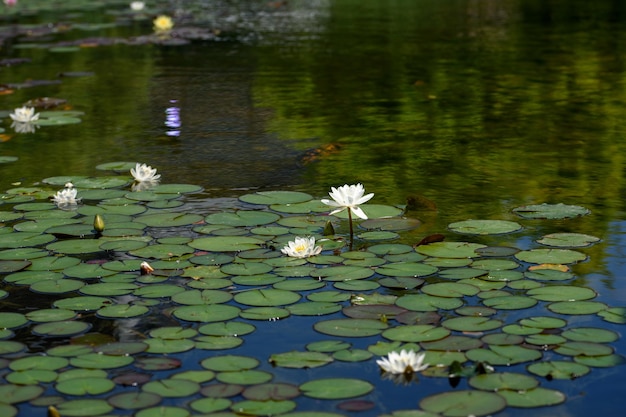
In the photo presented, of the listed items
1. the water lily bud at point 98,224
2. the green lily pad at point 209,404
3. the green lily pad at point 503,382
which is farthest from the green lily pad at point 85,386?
the water lily bud at point 98,224

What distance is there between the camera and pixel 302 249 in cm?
381

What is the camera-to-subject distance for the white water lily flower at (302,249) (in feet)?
12.5

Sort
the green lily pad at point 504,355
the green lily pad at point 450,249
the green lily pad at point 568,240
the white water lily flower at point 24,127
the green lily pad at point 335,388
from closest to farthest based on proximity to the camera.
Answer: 1. the green lily pad at point 335,388
2. the green lily pad at point 504,355
3. the green lily pad at point 450,249
4. the green lily pad at point 568,240
5. the white water lily flower at point 24,127

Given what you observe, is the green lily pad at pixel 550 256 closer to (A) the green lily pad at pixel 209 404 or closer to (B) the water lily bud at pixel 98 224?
(A) the green lily pad at pixel 209 404

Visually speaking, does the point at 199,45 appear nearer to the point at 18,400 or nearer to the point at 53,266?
the point at 53,266

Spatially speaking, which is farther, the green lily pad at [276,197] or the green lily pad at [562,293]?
the green lily pad at [276,197]

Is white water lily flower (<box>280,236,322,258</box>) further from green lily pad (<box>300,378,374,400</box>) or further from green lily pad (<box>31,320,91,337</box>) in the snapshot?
green lily pad (<box>300,378,374,400</box>)

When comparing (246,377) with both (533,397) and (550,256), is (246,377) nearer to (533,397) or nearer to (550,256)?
(533,397)

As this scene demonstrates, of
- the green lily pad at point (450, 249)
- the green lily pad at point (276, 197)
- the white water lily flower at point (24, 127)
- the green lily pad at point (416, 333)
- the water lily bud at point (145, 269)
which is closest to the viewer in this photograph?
the green lily pad at point (416, 333)

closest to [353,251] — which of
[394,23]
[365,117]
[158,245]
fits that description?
[158,245]

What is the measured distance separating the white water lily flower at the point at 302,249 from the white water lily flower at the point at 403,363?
3.38 ft

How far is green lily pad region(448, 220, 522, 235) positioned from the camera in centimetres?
407

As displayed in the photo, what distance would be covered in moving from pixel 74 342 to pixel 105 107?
4.17 m

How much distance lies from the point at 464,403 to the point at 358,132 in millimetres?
3579
